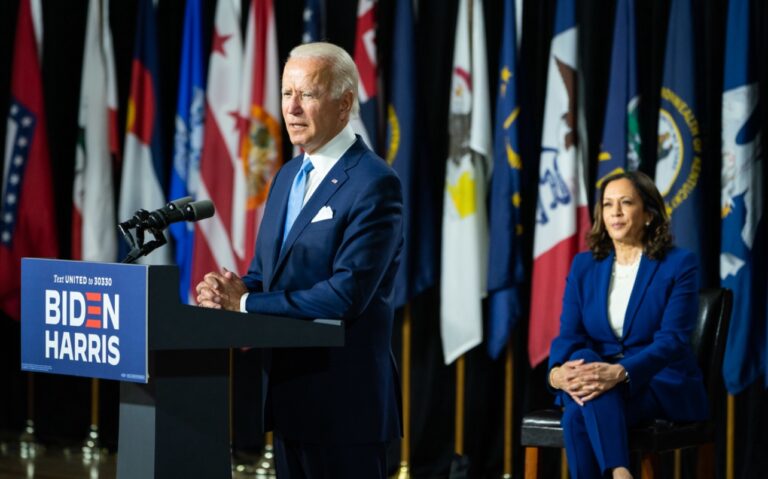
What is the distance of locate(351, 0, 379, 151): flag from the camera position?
493cm

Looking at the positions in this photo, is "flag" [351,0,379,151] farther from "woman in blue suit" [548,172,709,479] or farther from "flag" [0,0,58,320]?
"flag" [0,0,58,320]

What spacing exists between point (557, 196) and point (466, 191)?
42cm

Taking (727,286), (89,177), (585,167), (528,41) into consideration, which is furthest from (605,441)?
(89,177)

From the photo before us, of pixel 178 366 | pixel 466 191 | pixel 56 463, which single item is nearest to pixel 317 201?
pixel 178 366

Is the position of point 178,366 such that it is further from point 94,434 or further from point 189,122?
point 94,434

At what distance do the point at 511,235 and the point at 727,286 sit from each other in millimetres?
919

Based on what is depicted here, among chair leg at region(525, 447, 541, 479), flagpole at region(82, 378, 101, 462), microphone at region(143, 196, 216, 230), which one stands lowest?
flagpole at region(82, 378, 101, 462)

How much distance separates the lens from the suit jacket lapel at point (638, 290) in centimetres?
375

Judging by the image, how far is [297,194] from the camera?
2.29m

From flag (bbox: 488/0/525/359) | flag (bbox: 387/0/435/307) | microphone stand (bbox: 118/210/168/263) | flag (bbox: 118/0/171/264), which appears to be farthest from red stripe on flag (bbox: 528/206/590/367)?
microphone stand (bbox: 118/210/168/263)

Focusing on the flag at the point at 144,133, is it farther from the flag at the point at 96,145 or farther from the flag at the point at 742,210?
the flag at the point at 742,210

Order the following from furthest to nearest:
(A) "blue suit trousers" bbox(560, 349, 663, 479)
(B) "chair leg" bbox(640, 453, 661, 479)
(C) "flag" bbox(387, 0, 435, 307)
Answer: (C) "flag" bbox(387, 0, 435, 307) → (B) "chair leg" bbox(640, 453, 661, 479) → (A) "blue suit trousers" bbox(560, 349, 663, 479)

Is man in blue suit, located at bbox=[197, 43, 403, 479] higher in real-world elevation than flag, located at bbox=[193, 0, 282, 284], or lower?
lower

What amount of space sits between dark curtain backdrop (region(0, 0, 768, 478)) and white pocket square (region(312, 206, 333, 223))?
261 cm
